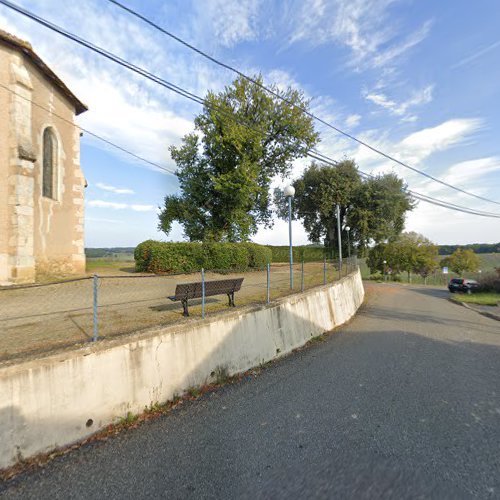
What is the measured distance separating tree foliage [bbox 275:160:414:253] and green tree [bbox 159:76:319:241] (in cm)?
953

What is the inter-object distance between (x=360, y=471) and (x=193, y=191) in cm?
2073

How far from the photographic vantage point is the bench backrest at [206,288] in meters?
5.47

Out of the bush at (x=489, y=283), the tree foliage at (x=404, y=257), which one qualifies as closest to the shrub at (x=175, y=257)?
the bush at (x=489, y=283)

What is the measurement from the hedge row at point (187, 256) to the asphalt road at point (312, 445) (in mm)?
9006

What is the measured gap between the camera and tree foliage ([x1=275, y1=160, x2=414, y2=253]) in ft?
100

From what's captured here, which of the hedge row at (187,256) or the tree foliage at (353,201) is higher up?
the tree foliage at (353,201)

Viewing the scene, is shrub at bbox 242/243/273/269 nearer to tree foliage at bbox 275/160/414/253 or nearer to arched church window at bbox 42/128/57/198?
arched church window at bbox 42/128/57/198

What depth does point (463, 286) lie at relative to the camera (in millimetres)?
24375

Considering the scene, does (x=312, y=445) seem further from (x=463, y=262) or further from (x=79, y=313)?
(x=463, y=262)

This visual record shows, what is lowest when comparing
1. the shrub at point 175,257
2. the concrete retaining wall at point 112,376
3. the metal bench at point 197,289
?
the concrete retaining wall at point 112,376

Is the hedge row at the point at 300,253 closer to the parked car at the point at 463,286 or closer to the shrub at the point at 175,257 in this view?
the parked car at the point at 463,286

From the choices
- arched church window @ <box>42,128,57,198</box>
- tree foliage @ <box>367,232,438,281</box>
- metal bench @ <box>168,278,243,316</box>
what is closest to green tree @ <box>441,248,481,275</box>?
tree foliage @ <box>367,232,438,281</box>

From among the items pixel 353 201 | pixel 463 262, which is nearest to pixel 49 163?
pixel 353 201

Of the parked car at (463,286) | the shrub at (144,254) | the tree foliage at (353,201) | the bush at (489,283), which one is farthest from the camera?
the tree foliage at (353,201)
